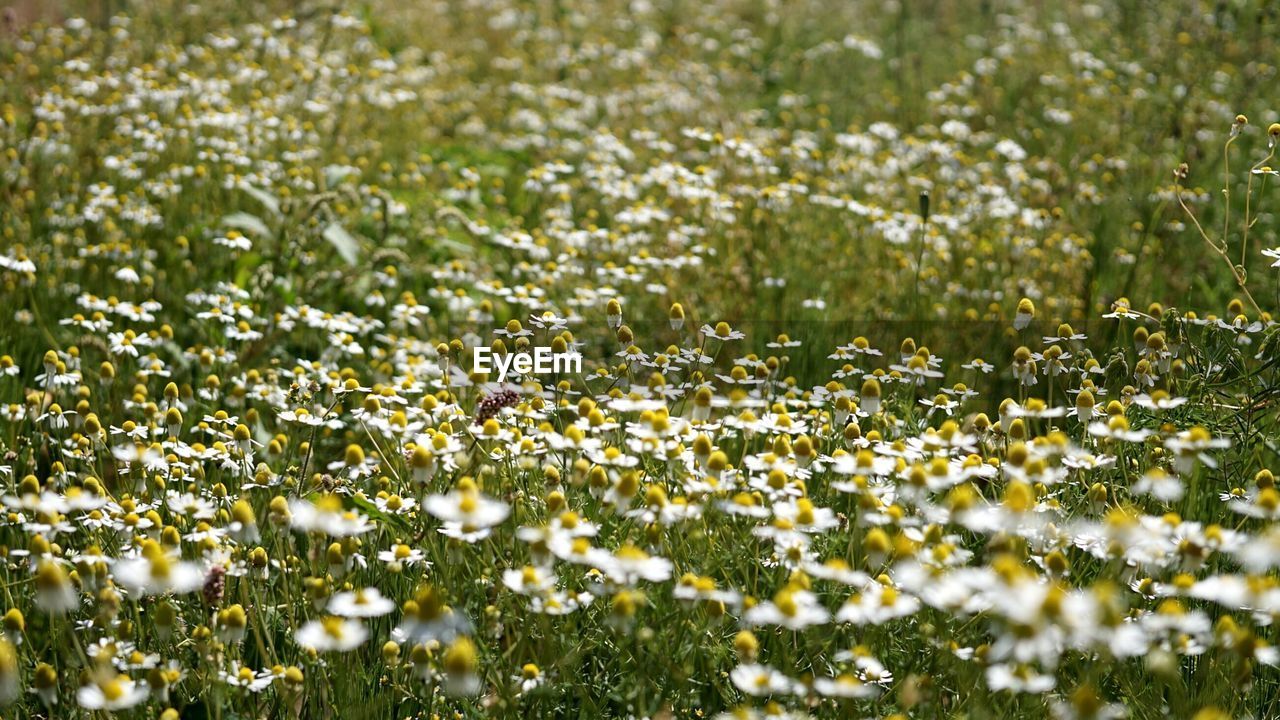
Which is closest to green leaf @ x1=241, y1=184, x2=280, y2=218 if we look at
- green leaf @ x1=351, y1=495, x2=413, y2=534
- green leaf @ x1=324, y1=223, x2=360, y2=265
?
green leaf @ x1=324, y1=223, x2=360, y2=265

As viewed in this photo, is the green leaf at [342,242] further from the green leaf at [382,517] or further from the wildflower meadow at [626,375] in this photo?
the green leaf at [382,517]

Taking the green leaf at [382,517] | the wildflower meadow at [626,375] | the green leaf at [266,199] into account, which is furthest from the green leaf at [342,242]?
the green leaf at [382,517]

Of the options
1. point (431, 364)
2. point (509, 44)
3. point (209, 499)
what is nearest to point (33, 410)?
point (209, 499)

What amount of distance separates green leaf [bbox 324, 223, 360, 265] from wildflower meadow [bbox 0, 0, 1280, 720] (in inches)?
1.5

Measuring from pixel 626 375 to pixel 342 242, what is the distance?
61.9 inches

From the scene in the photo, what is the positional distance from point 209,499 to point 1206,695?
2015mm

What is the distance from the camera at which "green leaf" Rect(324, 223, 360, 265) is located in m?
4.52

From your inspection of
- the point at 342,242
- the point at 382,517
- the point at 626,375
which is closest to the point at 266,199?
the point at 342,242

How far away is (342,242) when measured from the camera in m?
4.57

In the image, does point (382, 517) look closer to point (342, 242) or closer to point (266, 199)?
point (342, 242)

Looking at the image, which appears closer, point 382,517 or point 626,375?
point 382,517

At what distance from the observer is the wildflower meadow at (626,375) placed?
1.96 metres

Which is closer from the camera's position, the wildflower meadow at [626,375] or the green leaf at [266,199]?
the wildflower meadow at [626,375]

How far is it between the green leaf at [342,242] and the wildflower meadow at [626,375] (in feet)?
0.12
